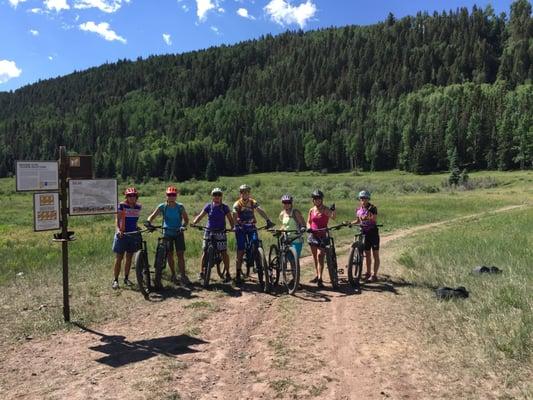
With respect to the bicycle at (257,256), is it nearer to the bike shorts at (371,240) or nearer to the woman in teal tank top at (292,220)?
the woman in teal tank top at (292,220)

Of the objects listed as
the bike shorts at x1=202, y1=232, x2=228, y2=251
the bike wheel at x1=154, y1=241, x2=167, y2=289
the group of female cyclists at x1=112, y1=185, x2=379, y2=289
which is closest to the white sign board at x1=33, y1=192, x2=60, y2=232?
the group of female cyclists at x1=112, y1=185, x2=379, y2=289

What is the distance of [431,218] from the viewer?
28.9 metres

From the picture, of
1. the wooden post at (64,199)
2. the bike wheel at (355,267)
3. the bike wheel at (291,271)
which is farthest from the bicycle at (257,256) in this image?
the wooden post at (64,199)

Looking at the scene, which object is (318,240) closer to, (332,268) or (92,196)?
(332,268)

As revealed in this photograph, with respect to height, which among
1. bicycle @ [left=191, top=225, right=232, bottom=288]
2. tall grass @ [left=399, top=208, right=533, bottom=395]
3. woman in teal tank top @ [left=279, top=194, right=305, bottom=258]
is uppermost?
woman in teal tank top @ [left=279, top=194, right=305, bottom=258]

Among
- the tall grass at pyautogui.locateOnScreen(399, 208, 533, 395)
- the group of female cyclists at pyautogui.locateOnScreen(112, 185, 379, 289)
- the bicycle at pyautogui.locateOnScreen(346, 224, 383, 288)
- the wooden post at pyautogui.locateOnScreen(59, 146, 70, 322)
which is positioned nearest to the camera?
the tall grass at pyautogui.locateOnScreen(399, 208, 533, 395)

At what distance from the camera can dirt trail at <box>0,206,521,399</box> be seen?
5.61m

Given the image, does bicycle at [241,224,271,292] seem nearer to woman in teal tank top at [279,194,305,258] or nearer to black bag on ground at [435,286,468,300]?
woman in teal tank top at [279,194,305,258]

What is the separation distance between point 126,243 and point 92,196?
97.2 inches

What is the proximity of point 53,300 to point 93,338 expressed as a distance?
9.16ft

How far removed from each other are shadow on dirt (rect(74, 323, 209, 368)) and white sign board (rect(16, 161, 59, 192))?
2.39 m

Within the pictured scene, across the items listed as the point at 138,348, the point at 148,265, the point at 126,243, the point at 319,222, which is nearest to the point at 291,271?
the point at 319,222

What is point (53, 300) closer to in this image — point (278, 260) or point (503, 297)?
point (278, 260)

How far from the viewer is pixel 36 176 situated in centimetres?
788
